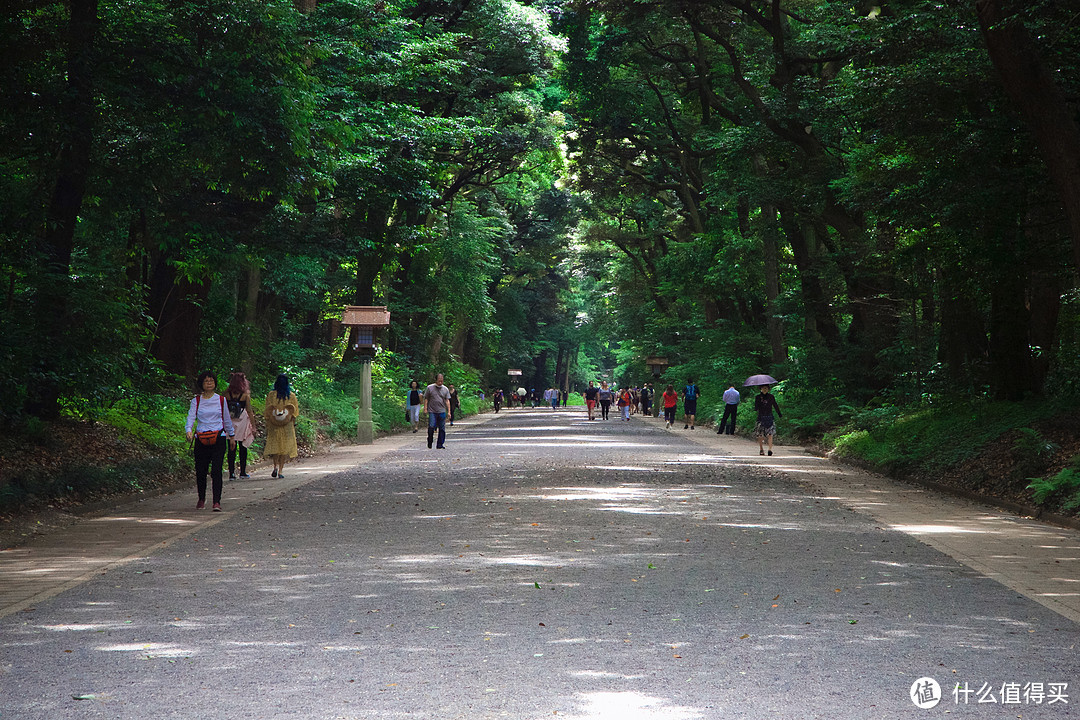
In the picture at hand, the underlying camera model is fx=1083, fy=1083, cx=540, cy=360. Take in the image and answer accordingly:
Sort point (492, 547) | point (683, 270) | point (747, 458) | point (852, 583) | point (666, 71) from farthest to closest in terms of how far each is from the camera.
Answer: point (683, 270)
point (666, 71)
point (747, 458)
point (492, 547)
point (852, 583)

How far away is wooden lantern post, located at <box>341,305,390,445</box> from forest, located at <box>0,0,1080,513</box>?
2.63 feet

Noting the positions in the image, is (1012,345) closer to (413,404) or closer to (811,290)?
(811,290)

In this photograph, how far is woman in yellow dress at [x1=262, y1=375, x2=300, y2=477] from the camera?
17859mm

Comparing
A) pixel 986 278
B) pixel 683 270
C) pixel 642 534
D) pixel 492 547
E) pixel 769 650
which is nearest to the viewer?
pixel 769 650

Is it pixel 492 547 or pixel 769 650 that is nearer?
pixel 769 650

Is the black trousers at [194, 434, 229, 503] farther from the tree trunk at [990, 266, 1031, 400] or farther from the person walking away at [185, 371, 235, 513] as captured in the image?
the tree trunk at [990, 266, 1031, 400]

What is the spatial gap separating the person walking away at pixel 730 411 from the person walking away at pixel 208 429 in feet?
74.7

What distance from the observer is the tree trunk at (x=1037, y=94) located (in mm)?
13773

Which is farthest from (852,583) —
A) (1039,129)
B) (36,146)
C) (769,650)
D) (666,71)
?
(666,71)

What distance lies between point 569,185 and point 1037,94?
103 feet

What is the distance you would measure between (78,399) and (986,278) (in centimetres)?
1415

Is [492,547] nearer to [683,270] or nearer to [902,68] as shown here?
[902,68]

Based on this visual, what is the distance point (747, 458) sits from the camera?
23.0 metres

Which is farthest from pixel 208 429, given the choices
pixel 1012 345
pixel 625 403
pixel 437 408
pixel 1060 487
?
pixel 625 403
